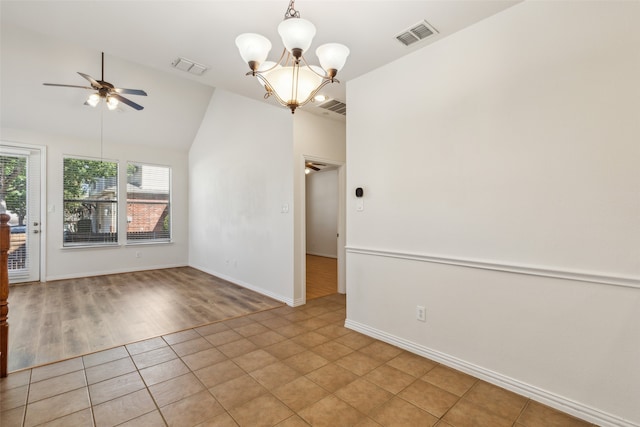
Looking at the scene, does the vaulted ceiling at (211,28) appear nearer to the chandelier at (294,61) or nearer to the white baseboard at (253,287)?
the chandelier at (294,61)

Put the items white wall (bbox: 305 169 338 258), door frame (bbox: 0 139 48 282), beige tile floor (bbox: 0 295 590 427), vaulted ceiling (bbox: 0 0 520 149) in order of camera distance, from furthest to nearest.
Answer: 1. white wall (bbox: 305 169 338 258)
2. door frame (bbox: 0 139 48 282)
3. vaulted ceiling (bbox: 0 0 520 149)
4. beige tile floor (bbox: 0 295 590 427)

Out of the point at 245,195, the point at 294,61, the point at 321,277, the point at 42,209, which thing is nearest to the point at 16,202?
the point at 42,209

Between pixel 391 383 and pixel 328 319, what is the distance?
54.5 inches

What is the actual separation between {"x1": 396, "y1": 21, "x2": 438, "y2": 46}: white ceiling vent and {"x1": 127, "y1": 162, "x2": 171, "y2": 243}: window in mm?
5944

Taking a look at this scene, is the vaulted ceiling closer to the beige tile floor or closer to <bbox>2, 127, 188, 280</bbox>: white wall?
<bbox>2, 127, 188, 280</bbox>: white wall

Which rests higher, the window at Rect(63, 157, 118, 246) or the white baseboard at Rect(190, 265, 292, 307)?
the window at Rect(63, 157, 118, 246)

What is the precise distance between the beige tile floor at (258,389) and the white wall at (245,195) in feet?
5.06

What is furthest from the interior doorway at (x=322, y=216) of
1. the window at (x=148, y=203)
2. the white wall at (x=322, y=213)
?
the window at (x=148, y=203)

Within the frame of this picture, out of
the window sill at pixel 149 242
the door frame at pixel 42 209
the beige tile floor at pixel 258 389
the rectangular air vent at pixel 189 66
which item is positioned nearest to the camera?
the beige tile floor at pixel 258 389

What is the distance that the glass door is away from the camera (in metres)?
5.02

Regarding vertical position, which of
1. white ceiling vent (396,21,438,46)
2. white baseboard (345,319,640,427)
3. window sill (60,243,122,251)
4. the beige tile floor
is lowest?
the beige tile floor

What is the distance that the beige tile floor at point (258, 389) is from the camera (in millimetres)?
1807

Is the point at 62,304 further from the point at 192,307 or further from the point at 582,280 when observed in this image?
the point at 582,280

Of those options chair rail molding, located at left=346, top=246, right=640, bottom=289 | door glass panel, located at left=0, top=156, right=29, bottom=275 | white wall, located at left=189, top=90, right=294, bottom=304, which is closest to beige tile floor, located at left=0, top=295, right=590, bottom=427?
chair rail molding, located at left=346, top=246, right=640, bottom=289
